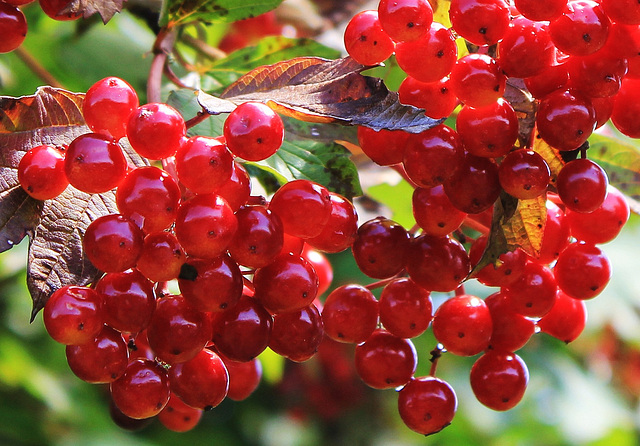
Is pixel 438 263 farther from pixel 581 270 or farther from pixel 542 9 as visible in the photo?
pixel 542 9

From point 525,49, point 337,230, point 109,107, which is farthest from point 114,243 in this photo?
point 525,49

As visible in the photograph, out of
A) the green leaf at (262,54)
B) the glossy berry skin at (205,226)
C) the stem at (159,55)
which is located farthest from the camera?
the green leaf at (262,54)

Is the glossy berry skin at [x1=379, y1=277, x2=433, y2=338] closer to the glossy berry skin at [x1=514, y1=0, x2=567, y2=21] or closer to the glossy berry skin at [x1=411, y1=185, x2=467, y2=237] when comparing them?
the glossy berry skin at [x1=411, y1=185, x2=467, y2=237]

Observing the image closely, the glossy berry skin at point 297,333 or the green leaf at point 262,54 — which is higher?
the green leaf at point 262,54

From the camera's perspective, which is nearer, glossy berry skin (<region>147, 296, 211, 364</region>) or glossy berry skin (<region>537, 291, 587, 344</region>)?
glossy berry skin (<region>147, 296, 211, 364</region>)

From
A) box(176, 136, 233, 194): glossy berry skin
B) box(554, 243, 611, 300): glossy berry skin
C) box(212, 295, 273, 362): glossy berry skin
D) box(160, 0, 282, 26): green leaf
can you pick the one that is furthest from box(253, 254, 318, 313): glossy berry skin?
box(160, 0, 282, 26): green leaf

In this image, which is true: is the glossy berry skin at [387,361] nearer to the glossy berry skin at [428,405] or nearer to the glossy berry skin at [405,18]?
the glossy berry skin at [428,405]

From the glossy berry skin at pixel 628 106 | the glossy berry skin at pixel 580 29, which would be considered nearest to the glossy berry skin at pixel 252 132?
the glossy berry skin at pixel 580 29
